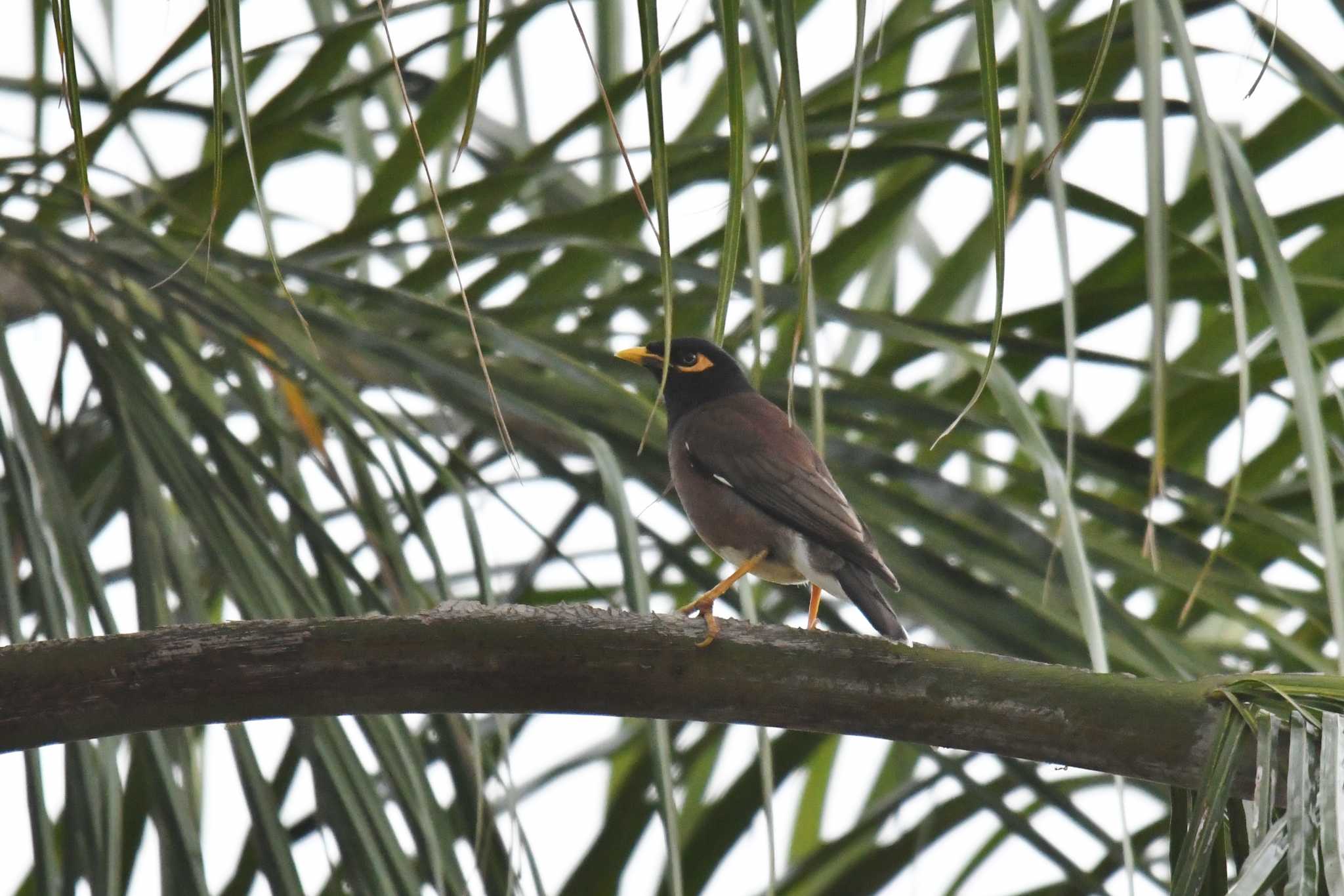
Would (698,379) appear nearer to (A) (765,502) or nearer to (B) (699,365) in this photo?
(B) (699,365)

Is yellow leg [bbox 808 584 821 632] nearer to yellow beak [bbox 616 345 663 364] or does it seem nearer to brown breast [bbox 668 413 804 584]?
brown breast [bbox 668 413 804 584]

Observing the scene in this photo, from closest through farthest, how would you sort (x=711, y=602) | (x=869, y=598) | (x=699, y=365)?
A: 1. (x=711, y=602)
2. (x=869, y=598)
3. (x=699, y=365)

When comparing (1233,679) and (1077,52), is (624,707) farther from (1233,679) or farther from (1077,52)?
(1077,52)

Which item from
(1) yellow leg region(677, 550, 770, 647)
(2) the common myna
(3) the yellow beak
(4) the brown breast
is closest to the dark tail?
(2) the common myna

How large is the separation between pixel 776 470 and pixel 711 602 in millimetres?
1008

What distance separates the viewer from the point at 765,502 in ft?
9.55

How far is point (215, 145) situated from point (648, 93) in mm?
307

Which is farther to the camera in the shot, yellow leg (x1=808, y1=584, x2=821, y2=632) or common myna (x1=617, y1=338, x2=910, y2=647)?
yellow leg (x1=808, y1=584, x2=821, y2=632)

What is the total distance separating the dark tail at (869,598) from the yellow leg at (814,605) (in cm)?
25

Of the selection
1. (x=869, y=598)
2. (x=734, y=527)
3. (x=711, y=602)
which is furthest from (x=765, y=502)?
(x=711, y=602)

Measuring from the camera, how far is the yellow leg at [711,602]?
144cm

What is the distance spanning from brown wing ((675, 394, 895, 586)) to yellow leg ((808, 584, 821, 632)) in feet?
0.53

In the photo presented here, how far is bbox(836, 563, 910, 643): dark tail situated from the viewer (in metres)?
2.34

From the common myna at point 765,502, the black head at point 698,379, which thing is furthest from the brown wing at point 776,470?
the black head at point 698,379
